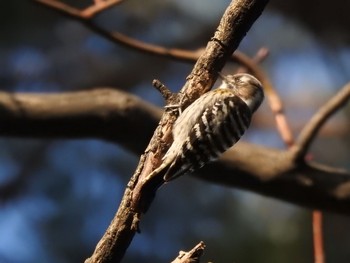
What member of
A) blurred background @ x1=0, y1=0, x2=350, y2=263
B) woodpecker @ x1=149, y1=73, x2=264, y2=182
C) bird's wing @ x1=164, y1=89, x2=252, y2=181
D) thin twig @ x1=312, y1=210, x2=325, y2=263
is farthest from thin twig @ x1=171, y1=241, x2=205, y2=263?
blurred background @ x1=0, y1=0, x2=350, y2=263

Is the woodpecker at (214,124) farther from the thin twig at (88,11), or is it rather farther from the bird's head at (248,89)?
the thin twig at (88,11)

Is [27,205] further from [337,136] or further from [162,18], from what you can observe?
[337,136]

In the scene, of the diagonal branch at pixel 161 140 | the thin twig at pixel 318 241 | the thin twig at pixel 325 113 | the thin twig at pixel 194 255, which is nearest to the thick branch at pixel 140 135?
the thin twig at pixel 325 113

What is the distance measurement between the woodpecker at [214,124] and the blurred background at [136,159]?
1.37 meters

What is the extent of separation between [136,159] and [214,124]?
1.74 meters

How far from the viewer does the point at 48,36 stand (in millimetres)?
4293

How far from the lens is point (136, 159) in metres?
4.01

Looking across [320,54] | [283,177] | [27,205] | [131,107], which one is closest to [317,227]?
[283,177]

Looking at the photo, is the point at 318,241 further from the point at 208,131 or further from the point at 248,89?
the point at 248,89

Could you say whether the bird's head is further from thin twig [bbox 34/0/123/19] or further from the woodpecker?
thin twig [bbox 34/0/123/19]

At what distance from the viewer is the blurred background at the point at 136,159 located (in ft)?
12.9

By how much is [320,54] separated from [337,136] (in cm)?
44

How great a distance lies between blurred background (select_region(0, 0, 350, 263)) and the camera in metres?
3.94

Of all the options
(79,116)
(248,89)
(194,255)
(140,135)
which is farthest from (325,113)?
(194,255)
